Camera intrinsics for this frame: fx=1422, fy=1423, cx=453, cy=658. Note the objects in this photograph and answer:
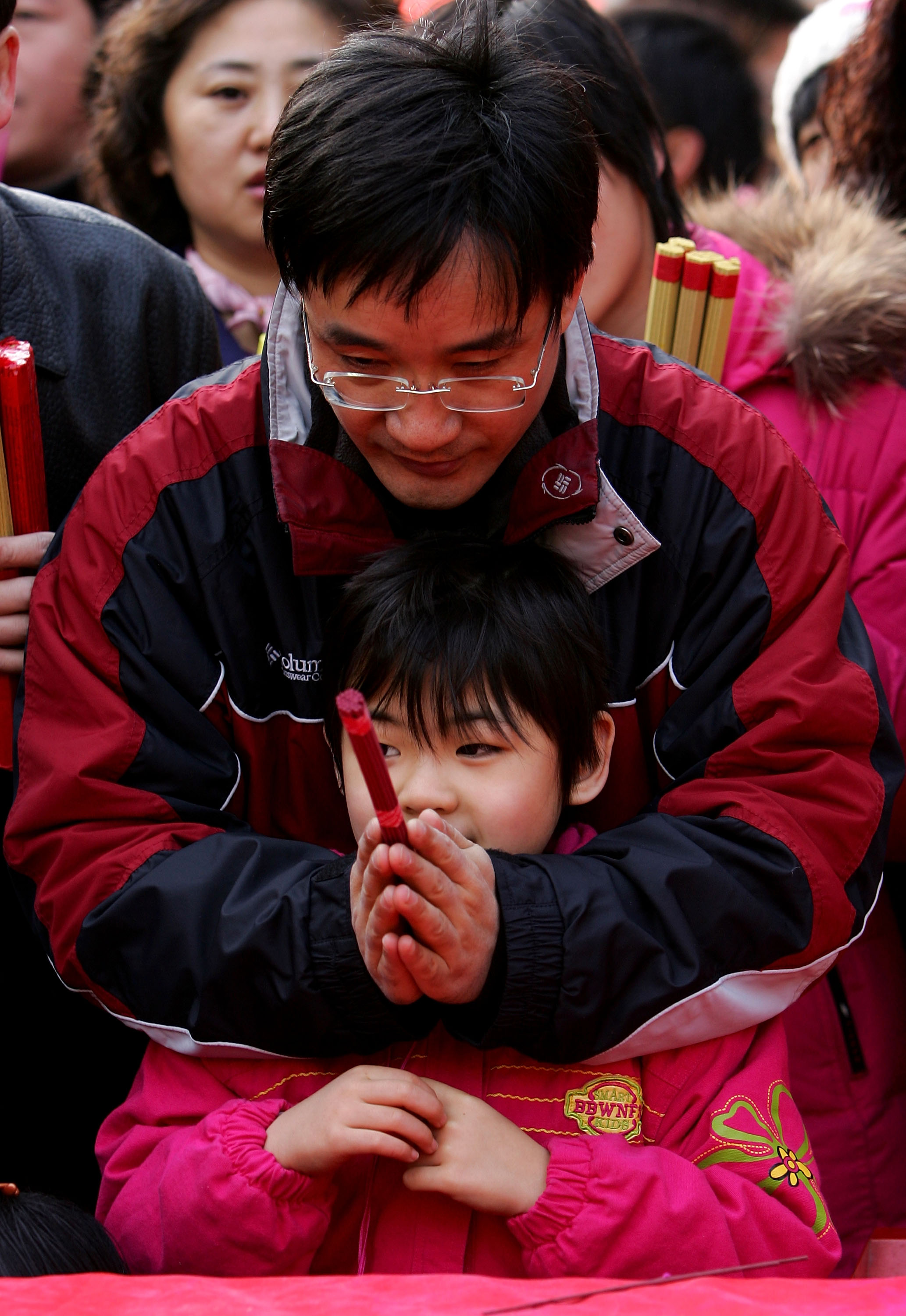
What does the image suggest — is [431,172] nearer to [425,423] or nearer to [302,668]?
[425,423]

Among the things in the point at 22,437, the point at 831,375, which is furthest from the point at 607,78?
the point at 22,437

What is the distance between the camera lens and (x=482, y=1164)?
1.51 metres

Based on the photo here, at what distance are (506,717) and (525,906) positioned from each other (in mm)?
246

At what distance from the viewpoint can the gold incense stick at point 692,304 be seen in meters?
2.18

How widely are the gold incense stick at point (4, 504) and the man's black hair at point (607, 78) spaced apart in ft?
3.74

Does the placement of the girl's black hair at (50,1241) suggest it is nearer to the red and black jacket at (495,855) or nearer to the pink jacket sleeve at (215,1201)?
the pink jacket sleeve at (215,1201)

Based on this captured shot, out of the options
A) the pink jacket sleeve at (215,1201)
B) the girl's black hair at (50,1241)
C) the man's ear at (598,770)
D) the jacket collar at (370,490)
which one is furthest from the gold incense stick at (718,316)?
the girl's black hair at (50,1241)

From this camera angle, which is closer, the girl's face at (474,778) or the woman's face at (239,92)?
the girl's face at (474,778)

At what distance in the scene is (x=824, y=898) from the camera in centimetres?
165

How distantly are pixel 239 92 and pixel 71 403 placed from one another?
3.90ft

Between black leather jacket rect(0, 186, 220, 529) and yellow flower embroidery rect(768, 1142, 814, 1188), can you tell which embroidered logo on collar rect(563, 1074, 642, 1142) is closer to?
yellow flower embroidery rect(768, 1142, 814, 1188)

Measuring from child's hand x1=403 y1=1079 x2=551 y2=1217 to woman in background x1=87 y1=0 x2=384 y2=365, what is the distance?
1969 mm

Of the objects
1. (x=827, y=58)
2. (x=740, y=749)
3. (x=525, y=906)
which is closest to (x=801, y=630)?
(x=740, y=749)

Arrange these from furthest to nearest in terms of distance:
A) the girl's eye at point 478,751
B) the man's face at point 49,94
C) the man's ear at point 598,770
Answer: the man's face at point 49,94, the man's ear at point 598,770, the girl's eye at point 478,751
